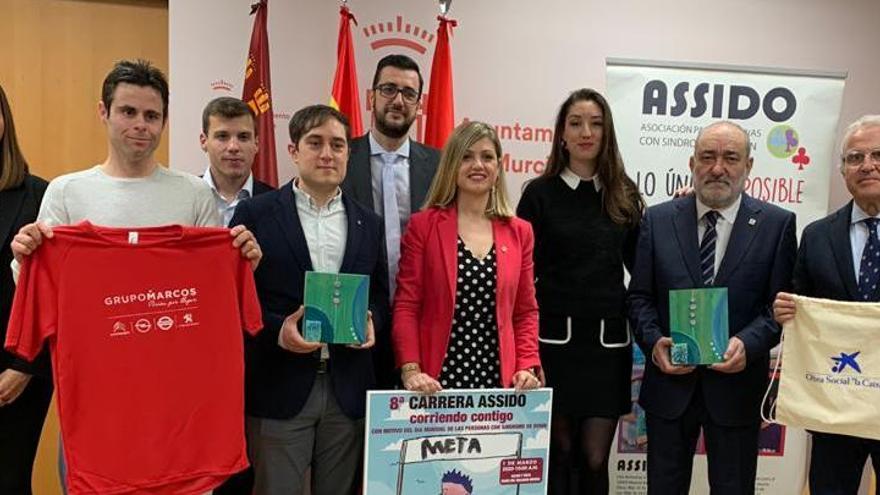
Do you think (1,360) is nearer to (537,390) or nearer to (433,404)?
(433,404)

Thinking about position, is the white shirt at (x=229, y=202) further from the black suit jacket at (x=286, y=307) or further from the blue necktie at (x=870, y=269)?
the blue necktie at (x=870, y=269)

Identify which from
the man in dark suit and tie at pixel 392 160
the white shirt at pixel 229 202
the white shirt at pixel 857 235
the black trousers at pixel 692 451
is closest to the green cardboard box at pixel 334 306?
the man in dark suit and tie at pixel 392 160

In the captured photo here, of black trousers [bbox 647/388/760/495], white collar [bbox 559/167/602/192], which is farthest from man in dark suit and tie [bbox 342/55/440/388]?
black trousers [bbox 647/388/760/495]

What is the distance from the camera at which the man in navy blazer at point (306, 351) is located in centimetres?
227

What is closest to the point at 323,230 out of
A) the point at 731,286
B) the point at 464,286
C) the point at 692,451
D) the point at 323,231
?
the point at 323,231

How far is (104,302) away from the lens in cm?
205

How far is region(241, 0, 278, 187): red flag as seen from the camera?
3.39 meters

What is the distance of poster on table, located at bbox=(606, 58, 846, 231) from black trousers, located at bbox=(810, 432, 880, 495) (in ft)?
5.30

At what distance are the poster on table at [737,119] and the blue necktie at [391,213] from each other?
1.40 meters

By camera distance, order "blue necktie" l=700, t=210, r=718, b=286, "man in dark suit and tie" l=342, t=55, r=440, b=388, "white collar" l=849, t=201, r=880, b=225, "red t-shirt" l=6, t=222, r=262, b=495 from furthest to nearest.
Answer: "man in dark suit and tie" l=342, t=55, r=440, b=388 < "blue necktie" l=700, t=210, r=718, b=286 < "white collar" l=849, t=201, r=880, b=225 < "red t-shirt" l=6, t=222, r=262, b=495

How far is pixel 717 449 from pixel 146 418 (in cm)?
200

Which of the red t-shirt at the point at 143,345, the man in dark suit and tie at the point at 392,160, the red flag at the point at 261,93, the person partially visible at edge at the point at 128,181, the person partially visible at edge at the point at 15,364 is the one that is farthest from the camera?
the red flag at the point at 261,93

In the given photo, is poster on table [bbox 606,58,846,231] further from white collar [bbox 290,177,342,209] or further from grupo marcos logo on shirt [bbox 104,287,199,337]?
grupo marcos logo on shirt [bbox 104,287,199,337]

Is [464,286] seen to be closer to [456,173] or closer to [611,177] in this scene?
[456,173]
